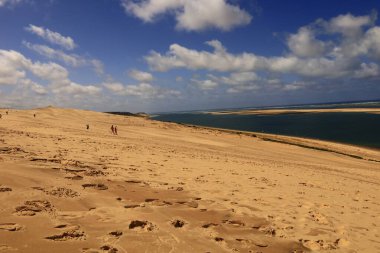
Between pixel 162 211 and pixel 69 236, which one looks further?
pixel 162 211

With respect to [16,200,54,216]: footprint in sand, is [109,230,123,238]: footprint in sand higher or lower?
lower

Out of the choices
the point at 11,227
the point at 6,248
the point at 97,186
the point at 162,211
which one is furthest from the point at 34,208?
the point at 162,211

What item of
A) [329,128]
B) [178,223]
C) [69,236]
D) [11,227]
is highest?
→ [11,227]

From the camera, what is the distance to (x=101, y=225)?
6.45 meters

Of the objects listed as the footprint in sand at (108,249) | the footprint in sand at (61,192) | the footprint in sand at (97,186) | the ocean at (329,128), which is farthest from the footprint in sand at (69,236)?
the ocean at (329,128)

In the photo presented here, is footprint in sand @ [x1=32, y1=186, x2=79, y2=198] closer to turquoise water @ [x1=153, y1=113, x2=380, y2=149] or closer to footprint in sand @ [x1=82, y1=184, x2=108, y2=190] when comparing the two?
footprint in sand @ [x1=82, y1=184, x2=108, y2=190]

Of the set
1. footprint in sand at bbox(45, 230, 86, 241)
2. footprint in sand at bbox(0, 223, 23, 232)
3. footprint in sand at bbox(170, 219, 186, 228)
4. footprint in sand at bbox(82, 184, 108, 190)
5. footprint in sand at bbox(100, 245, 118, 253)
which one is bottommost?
footprint in sand at bbox(170, 219, 186, 228)

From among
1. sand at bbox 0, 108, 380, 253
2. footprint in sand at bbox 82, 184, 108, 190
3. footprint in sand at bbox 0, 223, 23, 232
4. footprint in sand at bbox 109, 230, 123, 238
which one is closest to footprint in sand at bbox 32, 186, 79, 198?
sand at bbox 0, 108, 380, 253

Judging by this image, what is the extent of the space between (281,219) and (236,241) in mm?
2277

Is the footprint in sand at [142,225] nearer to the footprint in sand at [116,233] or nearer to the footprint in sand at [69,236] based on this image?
the footprint in sand at [116,233]

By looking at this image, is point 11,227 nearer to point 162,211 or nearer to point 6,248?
point 6,248

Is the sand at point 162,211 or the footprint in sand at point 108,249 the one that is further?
the sand at point 162,211

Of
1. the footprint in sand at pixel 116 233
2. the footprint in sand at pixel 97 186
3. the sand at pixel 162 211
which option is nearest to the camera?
the sand at pixel 162 211

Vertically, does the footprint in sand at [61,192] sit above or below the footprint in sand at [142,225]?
above
